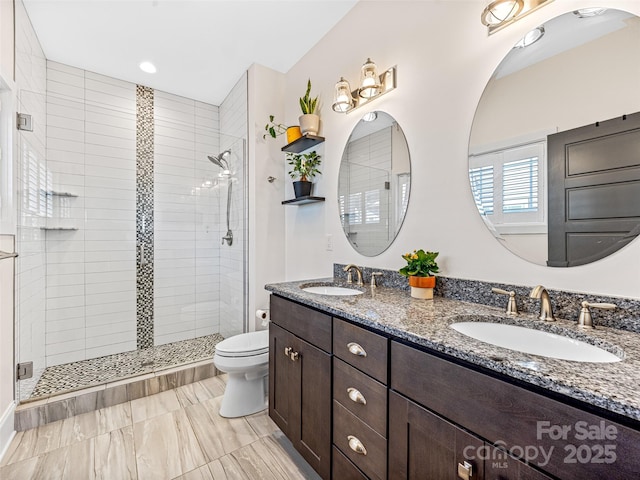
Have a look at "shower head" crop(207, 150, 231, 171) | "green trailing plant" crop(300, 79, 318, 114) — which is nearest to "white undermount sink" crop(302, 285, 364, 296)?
"green trailing plant" crop(300, 79, 318, 114)

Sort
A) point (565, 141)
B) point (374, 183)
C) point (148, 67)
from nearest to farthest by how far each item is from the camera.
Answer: point (565, 141), point (374, 183), point (148, 67)

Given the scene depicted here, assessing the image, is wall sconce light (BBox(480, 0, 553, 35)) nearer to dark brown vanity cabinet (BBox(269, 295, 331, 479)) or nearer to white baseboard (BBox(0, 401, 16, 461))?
dark brown vanity cabinet (BBox(269, 295, 331, 479))

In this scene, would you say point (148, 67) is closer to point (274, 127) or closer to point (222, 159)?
point (222, 159)

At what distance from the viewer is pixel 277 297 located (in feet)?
5.59

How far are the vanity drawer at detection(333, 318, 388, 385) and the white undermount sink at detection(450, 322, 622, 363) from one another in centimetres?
27

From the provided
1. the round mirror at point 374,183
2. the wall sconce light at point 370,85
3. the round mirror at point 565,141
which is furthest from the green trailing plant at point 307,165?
the round mirror at point 565,141

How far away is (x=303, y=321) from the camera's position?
57.1 inches

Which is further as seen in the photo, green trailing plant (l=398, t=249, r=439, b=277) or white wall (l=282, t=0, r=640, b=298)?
green trailing plant (l=398, t=249, r=439, b=277)

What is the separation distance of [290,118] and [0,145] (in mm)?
1941

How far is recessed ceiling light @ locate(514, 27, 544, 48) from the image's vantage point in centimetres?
112

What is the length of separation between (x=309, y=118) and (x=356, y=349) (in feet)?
5.65

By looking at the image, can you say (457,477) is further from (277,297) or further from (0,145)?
(0,145)

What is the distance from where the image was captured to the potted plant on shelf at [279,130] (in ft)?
7.84

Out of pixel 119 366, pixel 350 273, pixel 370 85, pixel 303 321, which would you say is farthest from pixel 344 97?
pixel 119 366
